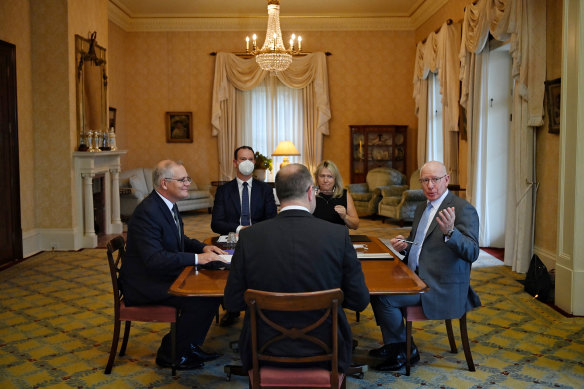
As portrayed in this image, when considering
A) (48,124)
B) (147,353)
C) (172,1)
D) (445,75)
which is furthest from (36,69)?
(445,75)

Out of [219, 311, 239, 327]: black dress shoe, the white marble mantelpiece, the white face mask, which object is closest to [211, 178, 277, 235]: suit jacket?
the white face mask

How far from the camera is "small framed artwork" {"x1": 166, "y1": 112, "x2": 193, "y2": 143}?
43.9ft

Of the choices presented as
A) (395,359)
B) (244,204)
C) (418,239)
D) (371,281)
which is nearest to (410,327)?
(395,359)

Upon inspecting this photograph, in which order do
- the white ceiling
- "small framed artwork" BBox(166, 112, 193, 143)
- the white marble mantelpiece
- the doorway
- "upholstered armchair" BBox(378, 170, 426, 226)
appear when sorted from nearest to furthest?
the doorway < the white marble mantelpiece < "upholstered armchair" BBox(378, 170, 426, 226) < the white ceiling < "small framed artwork" BBox(166, 112, 193, 143)

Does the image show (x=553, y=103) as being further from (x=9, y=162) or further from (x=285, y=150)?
(x=285, y=150)

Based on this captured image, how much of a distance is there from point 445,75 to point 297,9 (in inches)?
156

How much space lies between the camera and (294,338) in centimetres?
262

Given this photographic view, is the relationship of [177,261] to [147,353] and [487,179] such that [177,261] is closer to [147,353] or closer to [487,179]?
[147,353]

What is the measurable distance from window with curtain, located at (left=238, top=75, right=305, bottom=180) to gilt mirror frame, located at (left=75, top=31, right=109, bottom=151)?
402 cm

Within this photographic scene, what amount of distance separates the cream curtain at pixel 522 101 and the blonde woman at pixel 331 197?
2.64 m

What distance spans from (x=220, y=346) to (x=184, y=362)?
0.50m

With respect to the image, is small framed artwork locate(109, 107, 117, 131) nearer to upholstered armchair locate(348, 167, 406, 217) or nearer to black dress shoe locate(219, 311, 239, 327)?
upholstered armchair locate(348, 167, 406, 217)

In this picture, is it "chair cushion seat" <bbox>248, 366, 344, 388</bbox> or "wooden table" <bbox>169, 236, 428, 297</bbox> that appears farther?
"wooden table" <bbox>169, 236, 428, 297</bbox>

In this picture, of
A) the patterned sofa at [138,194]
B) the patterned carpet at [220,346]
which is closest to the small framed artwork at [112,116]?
the patterned sofa at [138,194]
